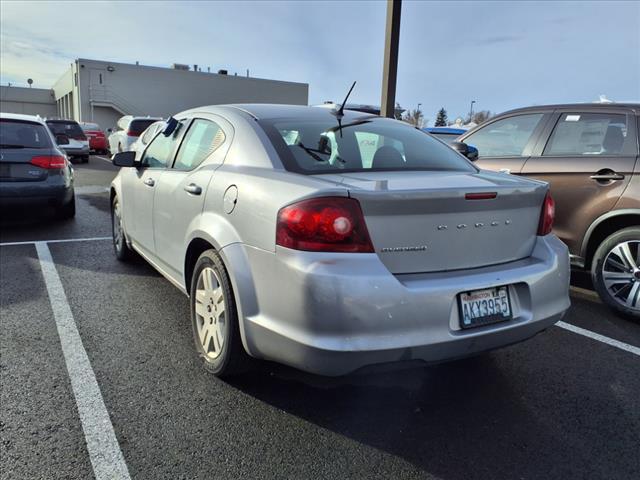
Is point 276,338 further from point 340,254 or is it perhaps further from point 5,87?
point 5,87

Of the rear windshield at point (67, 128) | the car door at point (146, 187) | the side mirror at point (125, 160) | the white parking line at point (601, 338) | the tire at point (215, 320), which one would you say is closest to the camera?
the tire at point (215, 320)

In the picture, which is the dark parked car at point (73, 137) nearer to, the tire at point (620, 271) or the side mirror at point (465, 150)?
the side mirror at point (465, 150)

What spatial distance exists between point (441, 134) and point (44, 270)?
784 centimetres

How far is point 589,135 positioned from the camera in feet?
15.0

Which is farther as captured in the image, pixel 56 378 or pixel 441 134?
pixel 441 134

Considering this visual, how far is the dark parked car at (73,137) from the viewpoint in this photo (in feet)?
60.4

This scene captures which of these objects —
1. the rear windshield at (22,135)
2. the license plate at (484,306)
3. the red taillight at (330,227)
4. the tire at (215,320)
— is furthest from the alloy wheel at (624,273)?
the rear windshield at (22,135)

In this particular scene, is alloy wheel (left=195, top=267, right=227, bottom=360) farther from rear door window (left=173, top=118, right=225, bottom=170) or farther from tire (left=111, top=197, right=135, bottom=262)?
tire (left=111, top=197, right=135, bottom=262)

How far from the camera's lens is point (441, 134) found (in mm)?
10375

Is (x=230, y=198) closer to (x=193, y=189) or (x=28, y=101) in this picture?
(x=193, y=189)

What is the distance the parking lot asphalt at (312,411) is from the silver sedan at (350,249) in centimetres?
36

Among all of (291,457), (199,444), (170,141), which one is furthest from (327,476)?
(170,141)

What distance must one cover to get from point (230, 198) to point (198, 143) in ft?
3.19

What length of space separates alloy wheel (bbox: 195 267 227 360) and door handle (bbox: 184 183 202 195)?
1.63 feet
